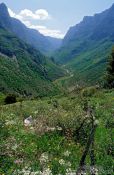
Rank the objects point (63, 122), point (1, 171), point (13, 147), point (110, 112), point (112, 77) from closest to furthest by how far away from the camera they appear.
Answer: point (1, 171) → point (13, 147) → point (63, 122) → point (110, 112) → point (112, 77)

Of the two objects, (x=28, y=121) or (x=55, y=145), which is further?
(x=28, y=121)

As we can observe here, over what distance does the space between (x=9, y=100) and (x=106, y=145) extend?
5974cm

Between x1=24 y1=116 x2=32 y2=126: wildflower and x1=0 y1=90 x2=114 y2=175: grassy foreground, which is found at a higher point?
x1=24 y1=116 x2=32 y2=126: wildflower

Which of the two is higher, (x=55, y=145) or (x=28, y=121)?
(x=28, y=121)

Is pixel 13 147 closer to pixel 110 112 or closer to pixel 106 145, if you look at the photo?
pixel 106 145

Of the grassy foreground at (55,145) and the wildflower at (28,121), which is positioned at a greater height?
the wildflower at (28,121)

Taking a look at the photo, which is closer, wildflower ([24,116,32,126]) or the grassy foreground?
the grassy foreground

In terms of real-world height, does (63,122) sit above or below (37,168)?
above

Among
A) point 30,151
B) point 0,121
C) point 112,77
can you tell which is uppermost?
point 112,77

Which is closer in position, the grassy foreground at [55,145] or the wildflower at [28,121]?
the grassy foreground at [55,145]

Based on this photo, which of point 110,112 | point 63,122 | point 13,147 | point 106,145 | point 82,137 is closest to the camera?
point 13,147

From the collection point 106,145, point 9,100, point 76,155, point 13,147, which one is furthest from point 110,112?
point 9,100

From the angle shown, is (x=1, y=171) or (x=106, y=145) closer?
(x=1, y=171)

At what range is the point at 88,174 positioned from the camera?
12078 millimetres
